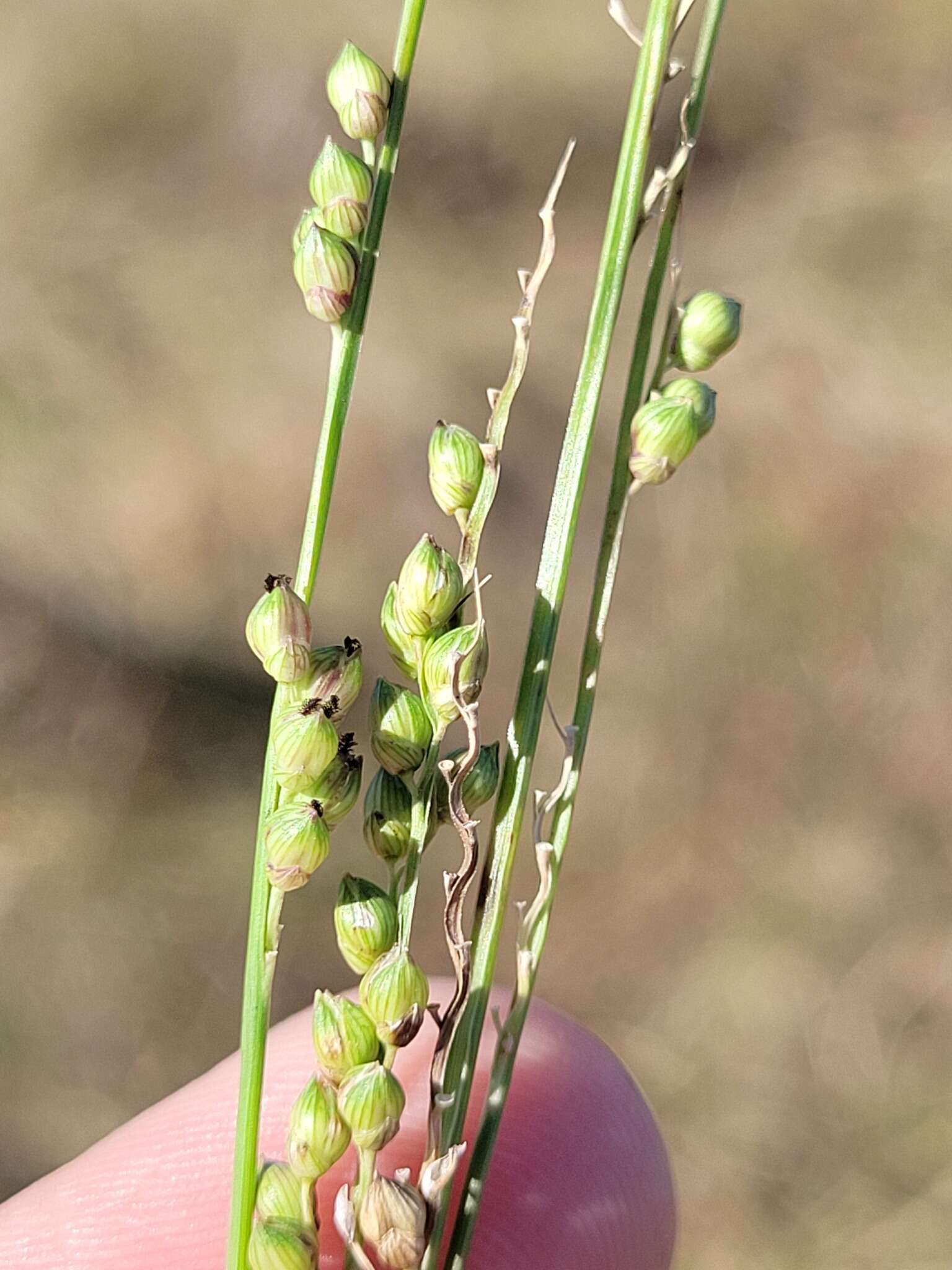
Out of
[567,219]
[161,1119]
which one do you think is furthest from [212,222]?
[161,1119]

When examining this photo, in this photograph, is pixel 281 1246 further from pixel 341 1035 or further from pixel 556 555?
pixel 556 555

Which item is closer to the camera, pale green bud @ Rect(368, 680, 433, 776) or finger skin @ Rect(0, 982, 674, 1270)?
pale green bud @ Rect(368, 680, 433, 776)

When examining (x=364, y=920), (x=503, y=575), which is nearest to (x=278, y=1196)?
(x=364, y=920)

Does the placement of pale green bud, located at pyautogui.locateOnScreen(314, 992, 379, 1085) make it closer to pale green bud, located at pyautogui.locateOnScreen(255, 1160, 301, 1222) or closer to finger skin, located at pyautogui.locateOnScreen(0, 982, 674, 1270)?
pale green bud, located at pyautogui.locateOnScreen(255, 1160, 301, 1222)

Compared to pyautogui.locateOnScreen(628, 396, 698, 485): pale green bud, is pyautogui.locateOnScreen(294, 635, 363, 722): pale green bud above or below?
below

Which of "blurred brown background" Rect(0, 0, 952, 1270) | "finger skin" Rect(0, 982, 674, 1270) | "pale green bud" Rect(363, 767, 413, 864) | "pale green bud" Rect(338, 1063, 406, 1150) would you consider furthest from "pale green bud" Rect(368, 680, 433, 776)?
"blurred brown background" Rect(0, 0, 952, 1270)

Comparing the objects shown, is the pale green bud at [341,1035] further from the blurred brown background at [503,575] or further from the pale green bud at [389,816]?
the blurred brown background at [503,575]
